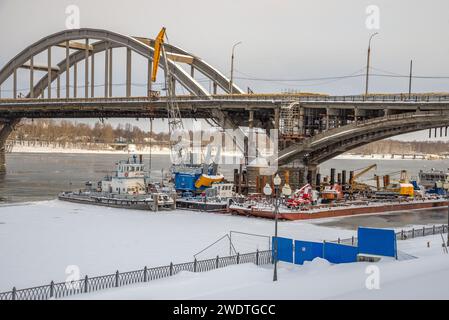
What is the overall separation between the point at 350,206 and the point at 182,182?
1627cm

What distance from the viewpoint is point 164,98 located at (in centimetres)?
6531

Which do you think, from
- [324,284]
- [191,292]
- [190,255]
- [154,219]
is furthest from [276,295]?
[154,219]

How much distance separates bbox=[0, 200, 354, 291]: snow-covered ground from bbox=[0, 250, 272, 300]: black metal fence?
1.69 metres

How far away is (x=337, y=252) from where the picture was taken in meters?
22.0

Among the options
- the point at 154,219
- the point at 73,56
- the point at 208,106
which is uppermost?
the point at 73,56

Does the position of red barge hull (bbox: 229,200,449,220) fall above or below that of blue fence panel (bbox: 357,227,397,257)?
below

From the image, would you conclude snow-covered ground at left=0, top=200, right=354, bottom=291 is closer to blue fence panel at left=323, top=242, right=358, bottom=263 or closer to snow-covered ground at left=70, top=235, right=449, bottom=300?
snow-covered ground at left=70, top=235, right=449, bottom=300

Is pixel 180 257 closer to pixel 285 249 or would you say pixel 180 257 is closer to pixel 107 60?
pixel 285 249

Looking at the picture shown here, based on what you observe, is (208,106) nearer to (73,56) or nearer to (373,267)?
(373,267)

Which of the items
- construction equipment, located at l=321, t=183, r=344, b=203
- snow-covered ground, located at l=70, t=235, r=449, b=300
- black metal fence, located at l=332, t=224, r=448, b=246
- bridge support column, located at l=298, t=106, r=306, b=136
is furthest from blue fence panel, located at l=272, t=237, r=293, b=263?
bridge support column, located at l=298, t=106, r=306, b=136

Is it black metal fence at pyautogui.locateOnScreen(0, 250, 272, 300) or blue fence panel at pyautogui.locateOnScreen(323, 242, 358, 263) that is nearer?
black metal fence at pyautogui.locateOnScreen(0, 250, 272, 300)

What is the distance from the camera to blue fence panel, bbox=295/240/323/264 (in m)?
22.1

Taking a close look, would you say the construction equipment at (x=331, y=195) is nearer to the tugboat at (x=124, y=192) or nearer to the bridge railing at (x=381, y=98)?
the bridge railing at (x=381, y=98)
